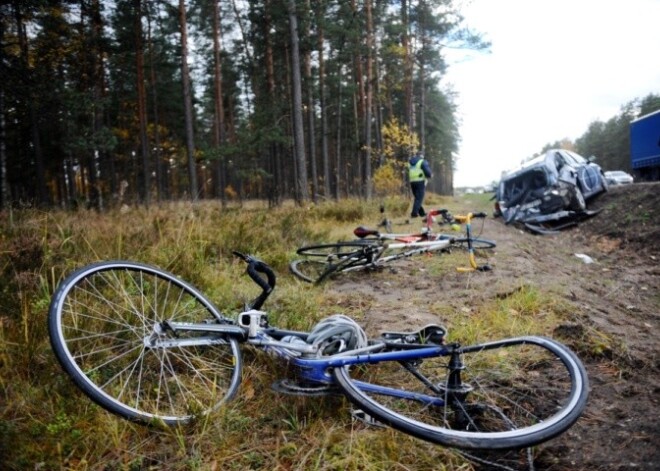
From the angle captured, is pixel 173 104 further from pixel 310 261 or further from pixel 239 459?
pixel 239 459

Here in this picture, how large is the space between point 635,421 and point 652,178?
20.0 m

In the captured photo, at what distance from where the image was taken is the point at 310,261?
5.66 m

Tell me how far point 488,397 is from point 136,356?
7.35ft

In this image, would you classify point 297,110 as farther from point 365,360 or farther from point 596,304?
point 365,360

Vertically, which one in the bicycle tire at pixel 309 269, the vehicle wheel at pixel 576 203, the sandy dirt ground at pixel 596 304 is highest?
the vehicle wheel at pixel 576 203

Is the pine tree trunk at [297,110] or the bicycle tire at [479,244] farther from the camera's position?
the pine tree trunk at [297,110]

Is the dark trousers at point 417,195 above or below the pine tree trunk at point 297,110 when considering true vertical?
below

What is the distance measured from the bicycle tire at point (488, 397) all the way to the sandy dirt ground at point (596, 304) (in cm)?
25

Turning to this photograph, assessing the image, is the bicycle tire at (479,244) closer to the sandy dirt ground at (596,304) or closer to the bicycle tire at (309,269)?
the sandy dirt ground at (596,304)

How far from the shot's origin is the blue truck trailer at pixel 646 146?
52.7 ft

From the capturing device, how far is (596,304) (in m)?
4.32

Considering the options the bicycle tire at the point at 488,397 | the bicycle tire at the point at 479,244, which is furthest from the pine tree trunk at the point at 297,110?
the bicycle tire at the point at 488,397

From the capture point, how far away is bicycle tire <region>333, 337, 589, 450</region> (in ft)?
5.85

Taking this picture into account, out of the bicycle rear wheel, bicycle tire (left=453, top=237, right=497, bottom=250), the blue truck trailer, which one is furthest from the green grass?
the blue truck trailer
